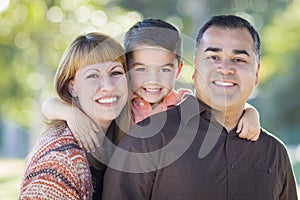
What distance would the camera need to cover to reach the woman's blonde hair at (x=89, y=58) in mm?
3021

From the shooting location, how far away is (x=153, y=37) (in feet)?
10.6

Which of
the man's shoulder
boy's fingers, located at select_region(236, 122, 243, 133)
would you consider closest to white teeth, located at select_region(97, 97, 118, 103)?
boy's fingers, located at select_region(236, 122, 243, 133)

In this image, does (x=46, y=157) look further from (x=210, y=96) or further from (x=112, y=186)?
(x=210, y=96)

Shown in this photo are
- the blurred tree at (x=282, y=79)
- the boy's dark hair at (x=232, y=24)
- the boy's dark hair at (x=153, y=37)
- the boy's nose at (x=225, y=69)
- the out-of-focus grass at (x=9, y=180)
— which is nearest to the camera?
the boy's nose at (x=225, y=69)

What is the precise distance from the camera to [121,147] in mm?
2762

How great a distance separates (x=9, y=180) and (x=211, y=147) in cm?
744

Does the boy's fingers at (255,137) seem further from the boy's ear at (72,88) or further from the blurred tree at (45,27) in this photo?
the blurred tree at (45,27)

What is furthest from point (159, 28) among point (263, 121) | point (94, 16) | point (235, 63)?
point (263, 121)

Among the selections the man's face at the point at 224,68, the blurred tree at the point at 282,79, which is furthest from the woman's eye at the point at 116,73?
the blurred tree at the point at 282,79

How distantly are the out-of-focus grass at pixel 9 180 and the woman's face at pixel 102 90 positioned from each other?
5100mm

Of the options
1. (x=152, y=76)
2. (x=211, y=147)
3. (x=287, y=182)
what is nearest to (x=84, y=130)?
(x=152, y=76)

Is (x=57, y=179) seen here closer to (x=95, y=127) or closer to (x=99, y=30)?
(x=95, y=127)

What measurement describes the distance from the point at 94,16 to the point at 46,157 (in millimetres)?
7750

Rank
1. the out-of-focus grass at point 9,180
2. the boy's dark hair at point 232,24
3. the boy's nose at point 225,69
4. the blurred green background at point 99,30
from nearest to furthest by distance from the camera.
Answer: the boy's nose at point 225,69
the boy's dark hair at point 232,24
the out-of-focus grass at point 9,180
the blurred green background at point 99,30
